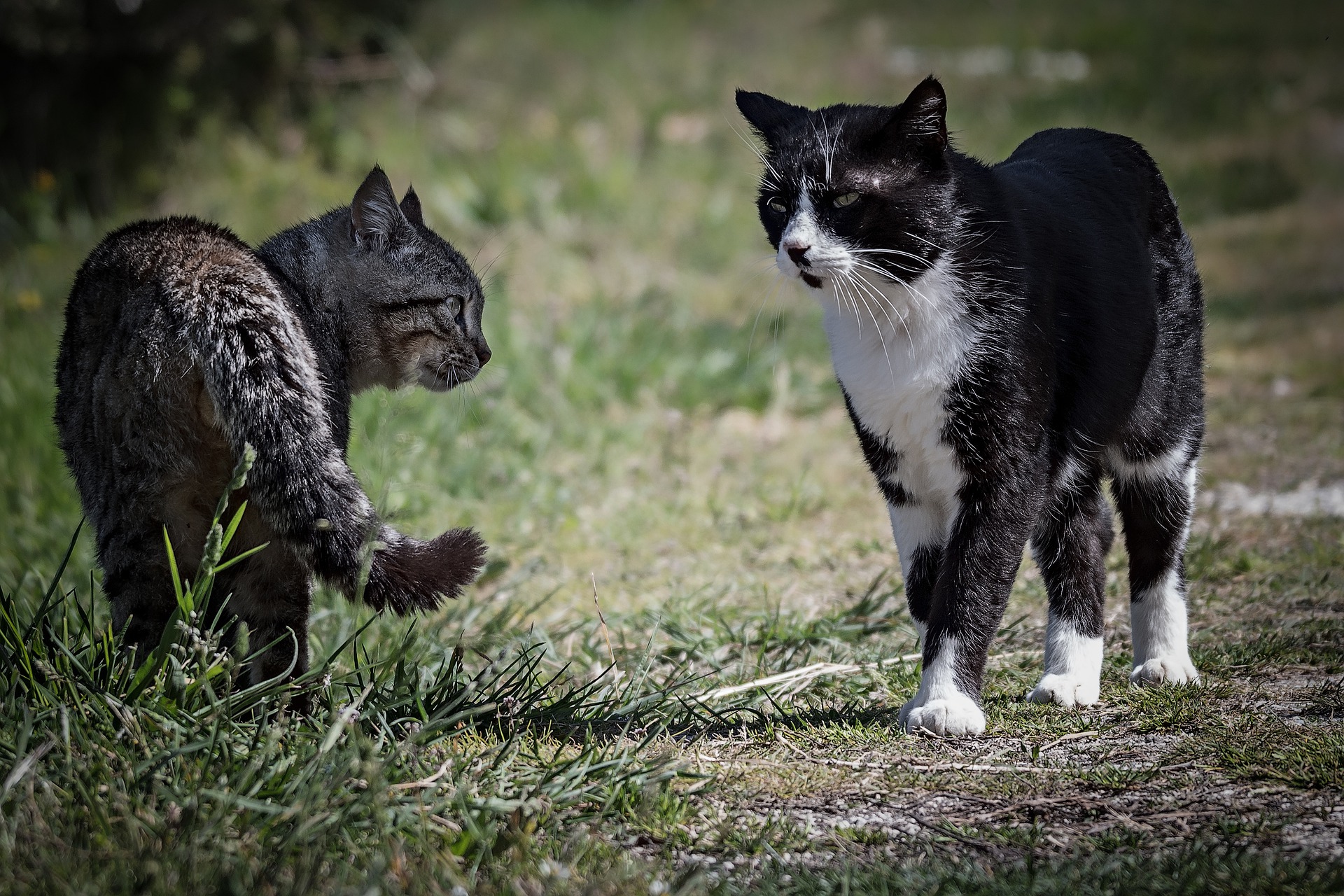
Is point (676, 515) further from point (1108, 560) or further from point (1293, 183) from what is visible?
point (1293, 183)

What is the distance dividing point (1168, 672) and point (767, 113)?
1.73m

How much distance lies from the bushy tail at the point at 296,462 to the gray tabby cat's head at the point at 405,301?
0.52 m

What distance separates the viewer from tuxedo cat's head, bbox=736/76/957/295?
9.44 feet

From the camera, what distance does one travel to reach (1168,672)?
3.03 m

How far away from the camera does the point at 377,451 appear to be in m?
4.24

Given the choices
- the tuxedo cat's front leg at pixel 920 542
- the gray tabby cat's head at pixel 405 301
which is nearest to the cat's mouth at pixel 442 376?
the gray tabby cat's head at pixel 405 301

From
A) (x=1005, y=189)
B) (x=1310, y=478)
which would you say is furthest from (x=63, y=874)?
(x=1310, y=478)

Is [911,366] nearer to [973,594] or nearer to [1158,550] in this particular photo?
[973,594]

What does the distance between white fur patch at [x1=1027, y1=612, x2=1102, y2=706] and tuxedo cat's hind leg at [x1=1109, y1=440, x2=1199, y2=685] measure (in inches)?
6.4

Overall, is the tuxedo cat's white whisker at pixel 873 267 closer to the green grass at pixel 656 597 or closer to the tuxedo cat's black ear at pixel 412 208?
the green grass at pixel 656 597

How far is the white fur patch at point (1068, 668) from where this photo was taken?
9.63 ft

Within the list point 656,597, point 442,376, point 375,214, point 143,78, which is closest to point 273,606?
point 442,376

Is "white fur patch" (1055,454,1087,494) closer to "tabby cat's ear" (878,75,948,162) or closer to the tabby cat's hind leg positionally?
"tabby cat's ear" (878,75,948,162)

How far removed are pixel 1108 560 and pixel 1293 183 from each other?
5.83 meters
